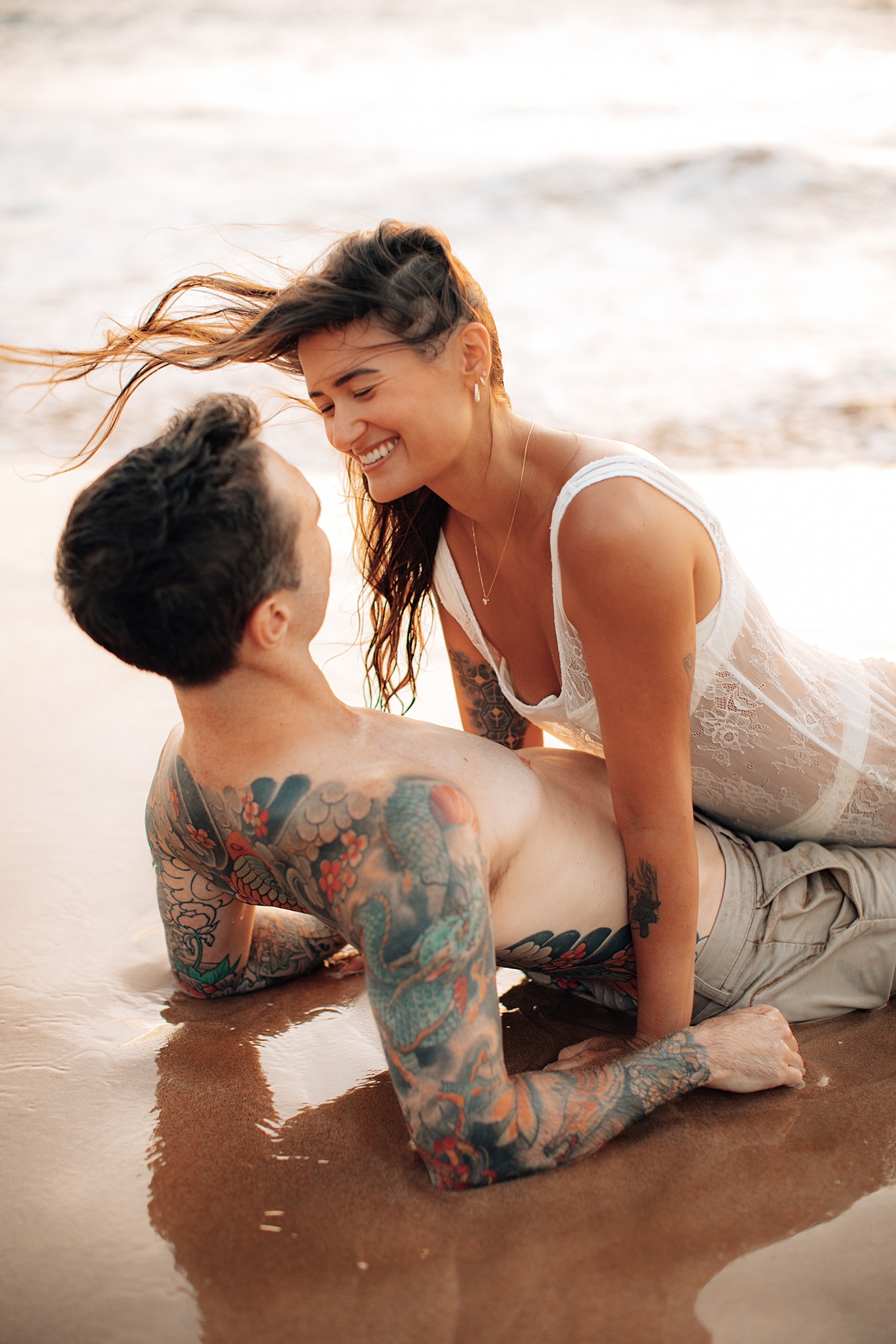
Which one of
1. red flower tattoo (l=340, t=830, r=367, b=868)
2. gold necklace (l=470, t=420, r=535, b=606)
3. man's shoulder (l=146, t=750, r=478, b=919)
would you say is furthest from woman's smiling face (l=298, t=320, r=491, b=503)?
red flower tattoo (l=340, t=830, r=367, b=868)

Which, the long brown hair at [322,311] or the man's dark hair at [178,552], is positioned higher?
the long brown hair at [322,311]

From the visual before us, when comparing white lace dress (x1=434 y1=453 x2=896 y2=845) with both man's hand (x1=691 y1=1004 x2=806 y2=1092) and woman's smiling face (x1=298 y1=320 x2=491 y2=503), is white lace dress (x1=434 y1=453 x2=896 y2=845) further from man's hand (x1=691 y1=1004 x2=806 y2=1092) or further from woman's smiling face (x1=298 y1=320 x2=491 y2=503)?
man's hand (x1=691 y1=1004 x2=806 y2=1092)

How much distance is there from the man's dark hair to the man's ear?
0.01m

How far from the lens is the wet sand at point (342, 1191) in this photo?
163 centimetres

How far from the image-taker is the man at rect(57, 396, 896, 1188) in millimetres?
1729

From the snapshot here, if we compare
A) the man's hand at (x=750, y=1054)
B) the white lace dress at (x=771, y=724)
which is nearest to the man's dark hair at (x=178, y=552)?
the white lace dress at (x=771, y=724)

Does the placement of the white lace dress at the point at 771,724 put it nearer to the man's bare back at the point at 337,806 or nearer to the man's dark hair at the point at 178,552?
the man's bare back at the point at 337,806

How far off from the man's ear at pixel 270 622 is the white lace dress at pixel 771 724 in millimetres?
683

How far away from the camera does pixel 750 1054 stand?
2.13m

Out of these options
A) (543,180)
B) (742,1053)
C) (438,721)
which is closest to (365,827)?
(742,1053)

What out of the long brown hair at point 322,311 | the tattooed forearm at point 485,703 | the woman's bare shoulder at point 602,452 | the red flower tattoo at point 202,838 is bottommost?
the tattooed forearm at point 485,703

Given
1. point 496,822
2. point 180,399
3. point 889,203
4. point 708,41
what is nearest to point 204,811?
point 496,822

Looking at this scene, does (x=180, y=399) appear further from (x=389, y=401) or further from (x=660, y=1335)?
(x=660, y=1335)

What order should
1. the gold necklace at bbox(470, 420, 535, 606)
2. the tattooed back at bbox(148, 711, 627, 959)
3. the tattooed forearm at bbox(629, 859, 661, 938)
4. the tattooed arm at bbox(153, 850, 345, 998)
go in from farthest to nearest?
the gold necklace at bbox(470, 420, 535, 606) < the tattooed arm at bbox(153, 850, 345, 998) < the tattooed forearm at bbox(629, 859, 661, 938) < the tattooed back at bbox(148, 711, 627, 959)
